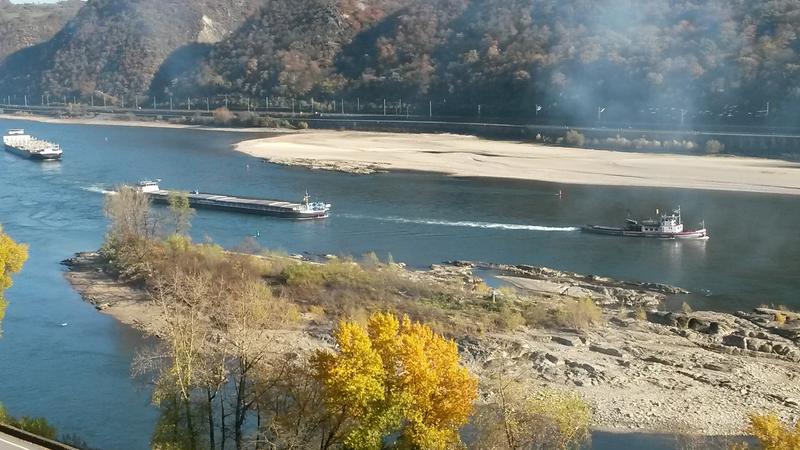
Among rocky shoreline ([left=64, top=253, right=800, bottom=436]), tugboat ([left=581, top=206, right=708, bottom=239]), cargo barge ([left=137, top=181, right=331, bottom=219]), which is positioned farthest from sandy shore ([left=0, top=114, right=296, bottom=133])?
rocky shoreline ([left=64, top=253, right=800, bottom=436])

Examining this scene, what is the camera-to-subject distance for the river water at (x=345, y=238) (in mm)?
16344

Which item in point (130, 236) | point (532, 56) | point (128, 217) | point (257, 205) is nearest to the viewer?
point (130, 236)

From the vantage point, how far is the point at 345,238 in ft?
99.9

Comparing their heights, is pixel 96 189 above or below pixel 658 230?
above

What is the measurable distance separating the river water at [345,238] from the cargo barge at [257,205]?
24.5 inches

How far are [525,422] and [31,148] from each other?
50.3 meters

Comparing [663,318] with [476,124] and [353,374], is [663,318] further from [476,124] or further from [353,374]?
[476,124]

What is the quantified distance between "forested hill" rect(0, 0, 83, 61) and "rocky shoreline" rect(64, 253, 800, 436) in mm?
118654

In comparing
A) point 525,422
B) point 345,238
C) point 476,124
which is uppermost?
point 476,124

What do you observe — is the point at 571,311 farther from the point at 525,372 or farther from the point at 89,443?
the point at 89,443

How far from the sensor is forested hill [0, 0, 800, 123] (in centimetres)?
5909

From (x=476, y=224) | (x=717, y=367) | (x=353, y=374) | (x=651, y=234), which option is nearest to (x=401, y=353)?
(x=353, y=374)

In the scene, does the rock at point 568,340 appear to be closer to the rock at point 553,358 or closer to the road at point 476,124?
the rock at point 553,358

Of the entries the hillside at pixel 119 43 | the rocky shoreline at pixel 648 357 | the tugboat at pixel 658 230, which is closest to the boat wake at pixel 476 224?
the tugboat at pixel 658 230
